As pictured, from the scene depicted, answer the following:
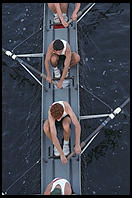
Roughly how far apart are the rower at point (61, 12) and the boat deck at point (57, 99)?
0.27 metres

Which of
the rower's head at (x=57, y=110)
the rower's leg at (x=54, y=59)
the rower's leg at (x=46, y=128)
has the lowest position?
the rower's leg at (x=46, y=128)

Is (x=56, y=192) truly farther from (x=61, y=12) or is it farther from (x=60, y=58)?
(x=61, y=12)

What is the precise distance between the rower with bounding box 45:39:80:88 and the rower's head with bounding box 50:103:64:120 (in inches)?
67.5

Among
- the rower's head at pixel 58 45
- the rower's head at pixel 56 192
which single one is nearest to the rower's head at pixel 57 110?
the rower's head at pixel 56 192

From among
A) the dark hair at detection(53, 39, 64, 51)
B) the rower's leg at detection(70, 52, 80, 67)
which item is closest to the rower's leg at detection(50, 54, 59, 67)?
the rower's leg at detection(70, 52, 80, 67)

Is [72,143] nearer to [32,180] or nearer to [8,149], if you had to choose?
[32,180]

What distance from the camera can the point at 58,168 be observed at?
25.3 ft

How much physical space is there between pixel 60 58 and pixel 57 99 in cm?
115

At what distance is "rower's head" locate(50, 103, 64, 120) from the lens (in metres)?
6.94

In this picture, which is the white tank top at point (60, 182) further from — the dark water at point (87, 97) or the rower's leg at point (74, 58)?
the rower's leg at point (74, 58)

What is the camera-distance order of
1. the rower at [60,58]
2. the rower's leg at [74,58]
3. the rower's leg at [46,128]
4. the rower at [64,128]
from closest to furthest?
the rower at [64,128] → the rower's leg at [46,128] → the rower at [60,58] → the rower's leg at [74,58]

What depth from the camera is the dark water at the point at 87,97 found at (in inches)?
334

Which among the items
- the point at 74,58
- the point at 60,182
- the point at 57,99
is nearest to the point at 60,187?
the point at 60,182

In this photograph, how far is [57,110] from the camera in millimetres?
6949
